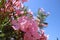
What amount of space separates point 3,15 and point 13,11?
16cm

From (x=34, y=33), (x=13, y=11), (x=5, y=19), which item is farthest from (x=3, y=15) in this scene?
(x=34, y=33)

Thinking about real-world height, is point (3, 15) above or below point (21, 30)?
above

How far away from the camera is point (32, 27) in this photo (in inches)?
47.2

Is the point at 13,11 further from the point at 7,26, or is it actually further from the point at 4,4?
the point at 7,26

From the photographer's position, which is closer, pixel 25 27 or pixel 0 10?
pixel 25 27

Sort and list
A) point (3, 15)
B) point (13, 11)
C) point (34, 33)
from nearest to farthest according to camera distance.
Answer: point (34, 33)
point (3, 15)
point (13, 11)

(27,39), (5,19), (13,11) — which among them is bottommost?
(27,39)

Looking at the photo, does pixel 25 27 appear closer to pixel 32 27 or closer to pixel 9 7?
pixel 32 27

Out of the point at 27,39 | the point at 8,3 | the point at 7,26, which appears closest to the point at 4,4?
the point at 8,3

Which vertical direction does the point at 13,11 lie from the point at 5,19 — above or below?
above

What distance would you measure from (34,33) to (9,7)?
37cm

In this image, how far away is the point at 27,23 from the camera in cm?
120

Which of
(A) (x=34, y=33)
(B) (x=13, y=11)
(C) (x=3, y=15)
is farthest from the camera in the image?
(B) (x=13, y=11)

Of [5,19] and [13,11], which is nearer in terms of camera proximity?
[5,19]
